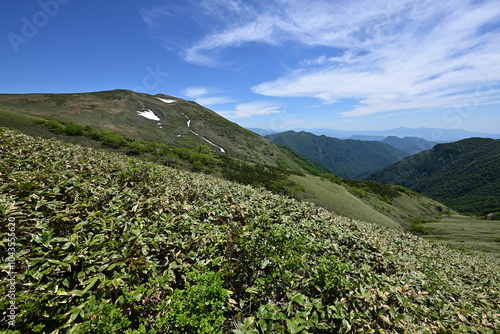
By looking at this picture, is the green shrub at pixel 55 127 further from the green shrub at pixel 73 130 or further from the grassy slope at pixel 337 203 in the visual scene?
the grassy slope at pixel 337 203

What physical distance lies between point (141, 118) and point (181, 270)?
10213 cm

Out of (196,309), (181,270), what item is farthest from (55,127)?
(196,309)

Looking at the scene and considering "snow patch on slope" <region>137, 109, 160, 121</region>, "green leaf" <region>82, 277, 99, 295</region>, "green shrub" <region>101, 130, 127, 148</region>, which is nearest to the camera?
"green leaf" <region>82, 277, 99, 295</region>

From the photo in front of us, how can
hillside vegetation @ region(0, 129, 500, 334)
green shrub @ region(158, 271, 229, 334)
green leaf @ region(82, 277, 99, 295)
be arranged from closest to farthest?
green shrub @ region(158, 271, 229, 334)
hillside vegetation @ region(0, 129, 500, 334)
green leaf @ region(82, 277, 99, 295)

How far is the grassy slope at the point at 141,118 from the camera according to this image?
65.2 meters

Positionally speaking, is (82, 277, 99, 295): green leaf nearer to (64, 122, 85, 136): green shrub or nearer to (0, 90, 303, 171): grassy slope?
(64, 122, 85, 136): green shrub

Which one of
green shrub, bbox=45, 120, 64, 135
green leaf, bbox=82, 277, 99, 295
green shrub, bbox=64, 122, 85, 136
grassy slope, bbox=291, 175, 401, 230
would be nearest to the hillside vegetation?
green leaf, bbox=82, 277, 99, 295

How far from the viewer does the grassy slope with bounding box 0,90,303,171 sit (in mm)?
65250

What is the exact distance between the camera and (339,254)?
596cm

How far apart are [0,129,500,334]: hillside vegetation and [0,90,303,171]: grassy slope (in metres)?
67.0

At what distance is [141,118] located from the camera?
90062 millimetres

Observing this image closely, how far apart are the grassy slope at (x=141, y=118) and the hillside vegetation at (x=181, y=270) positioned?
6700cm

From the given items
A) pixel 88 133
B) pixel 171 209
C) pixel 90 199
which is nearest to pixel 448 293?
pixel 171 209

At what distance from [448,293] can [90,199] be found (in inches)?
425
